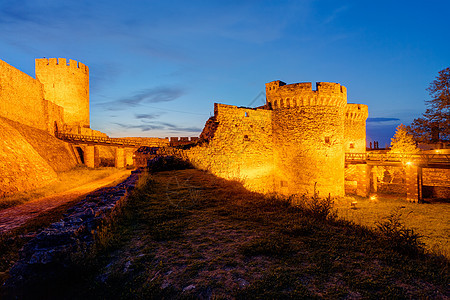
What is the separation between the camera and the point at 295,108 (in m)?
17.5

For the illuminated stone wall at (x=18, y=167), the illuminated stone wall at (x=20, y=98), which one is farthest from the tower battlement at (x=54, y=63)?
the illuminated stone wall at (x=18, y=167)

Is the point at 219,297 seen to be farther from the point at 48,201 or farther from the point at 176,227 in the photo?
the point at 48,201

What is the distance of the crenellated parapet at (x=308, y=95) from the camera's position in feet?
55.9

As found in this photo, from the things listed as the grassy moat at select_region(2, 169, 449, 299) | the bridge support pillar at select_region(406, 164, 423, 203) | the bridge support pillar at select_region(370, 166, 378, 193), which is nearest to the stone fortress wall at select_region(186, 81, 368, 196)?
the bridge support pillar at select_region(406, 164, 423, 203)

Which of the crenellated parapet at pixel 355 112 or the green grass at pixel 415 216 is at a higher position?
the crenellated parapet at pixel 355 112

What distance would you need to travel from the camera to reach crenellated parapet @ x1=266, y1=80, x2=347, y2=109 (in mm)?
17031

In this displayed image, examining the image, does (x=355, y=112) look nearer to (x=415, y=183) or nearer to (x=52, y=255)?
(x=415, y=183)

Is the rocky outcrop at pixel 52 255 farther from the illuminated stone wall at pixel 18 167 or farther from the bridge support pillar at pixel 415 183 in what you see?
the bridge support pillar at pixel 415 183

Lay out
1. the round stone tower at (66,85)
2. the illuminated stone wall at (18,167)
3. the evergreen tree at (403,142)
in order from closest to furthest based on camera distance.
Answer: the illuminated stone wall at (18,167) → the evergreen tree at (403,142) → the round stone tower at (66,85)

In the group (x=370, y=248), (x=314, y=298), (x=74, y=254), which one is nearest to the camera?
(x=314, y=298)

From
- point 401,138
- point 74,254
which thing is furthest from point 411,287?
point 401,138

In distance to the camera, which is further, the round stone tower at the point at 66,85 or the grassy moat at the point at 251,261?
the round stone tower at the point at 66,85

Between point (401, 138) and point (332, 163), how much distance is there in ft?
52.1

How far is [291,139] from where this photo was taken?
58.0ft
